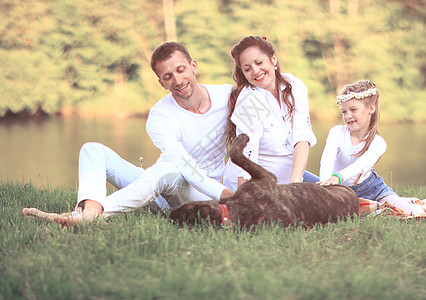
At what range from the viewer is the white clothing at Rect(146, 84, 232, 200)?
9.24 feet

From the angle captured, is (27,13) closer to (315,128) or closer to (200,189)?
(315,128)

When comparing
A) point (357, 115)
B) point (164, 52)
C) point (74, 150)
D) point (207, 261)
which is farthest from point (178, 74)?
point (74, 150)

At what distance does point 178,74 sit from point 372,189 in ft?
5.52

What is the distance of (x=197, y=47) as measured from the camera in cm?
1430

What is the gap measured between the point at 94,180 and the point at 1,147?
8.45 meters

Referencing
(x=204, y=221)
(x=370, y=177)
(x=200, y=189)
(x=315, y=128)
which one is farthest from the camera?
(x=315, y=128)

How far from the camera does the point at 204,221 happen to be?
2.41 metres

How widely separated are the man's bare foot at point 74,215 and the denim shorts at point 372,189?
1871mm

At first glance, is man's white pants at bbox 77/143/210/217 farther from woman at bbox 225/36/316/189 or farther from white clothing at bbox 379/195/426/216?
white clothing at bbox 379/195/426/216

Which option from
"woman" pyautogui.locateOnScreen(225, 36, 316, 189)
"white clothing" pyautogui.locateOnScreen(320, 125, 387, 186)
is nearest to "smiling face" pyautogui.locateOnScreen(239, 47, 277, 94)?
"woman" pyautogui.locateOnScreen(225, 36, 316, 189)

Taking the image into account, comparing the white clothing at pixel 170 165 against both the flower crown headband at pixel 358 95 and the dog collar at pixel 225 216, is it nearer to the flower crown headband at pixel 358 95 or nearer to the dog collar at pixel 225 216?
the dog collar at pixel 225 216

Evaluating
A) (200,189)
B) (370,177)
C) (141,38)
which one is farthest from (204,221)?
(141,38)

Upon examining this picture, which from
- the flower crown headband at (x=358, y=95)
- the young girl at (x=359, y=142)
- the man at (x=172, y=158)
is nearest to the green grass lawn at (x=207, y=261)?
the man at (x=172, y=158)

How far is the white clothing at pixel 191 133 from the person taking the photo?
2816mm
